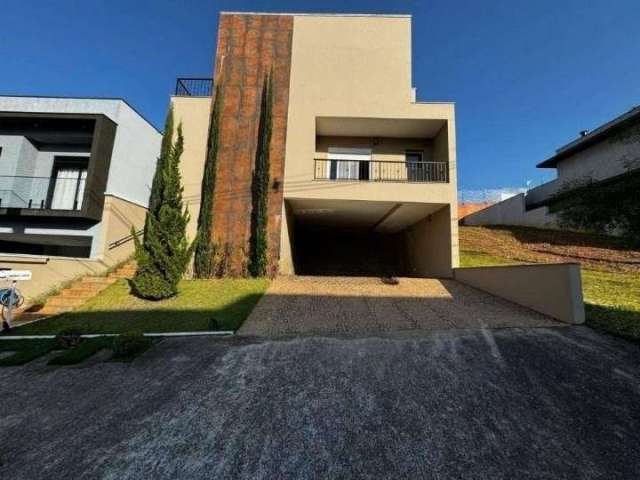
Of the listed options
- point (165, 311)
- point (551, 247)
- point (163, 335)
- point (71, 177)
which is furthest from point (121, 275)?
point (551, 247)

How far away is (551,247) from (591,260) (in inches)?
73.6

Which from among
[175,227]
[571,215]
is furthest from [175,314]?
[571,215]

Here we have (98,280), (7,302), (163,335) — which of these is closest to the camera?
(163,335)

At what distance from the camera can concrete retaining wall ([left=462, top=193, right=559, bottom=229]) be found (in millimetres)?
16031

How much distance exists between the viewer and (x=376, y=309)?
7.14 m

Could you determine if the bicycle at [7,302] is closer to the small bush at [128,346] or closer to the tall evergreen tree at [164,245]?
the tall evergreen tree at [164,245]

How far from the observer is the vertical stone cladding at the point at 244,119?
10766mm

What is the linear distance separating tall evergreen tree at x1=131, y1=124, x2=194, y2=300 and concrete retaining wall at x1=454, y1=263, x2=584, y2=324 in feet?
29.7

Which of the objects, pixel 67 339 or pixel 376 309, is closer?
pixel 67 339

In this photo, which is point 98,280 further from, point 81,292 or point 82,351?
point 82,351

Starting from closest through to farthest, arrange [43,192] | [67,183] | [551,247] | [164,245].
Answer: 1. [164,245]
2. [43,192]
3. [67,183]
4. [551,247]

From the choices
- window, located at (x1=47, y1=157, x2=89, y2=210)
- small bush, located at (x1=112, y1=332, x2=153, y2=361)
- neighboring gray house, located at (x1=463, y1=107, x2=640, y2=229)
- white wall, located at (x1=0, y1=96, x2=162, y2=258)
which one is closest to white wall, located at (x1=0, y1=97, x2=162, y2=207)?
white wall, located at (x1=0, y1=96, x2=162, y2=258)

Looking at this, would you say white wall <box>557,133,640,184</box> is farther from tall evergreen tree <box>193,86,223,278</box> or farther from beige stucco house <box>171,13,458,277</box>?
tall evergreen tree <box>193,86,223,278</box>

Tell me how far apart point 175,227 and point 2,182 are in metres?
8.44
